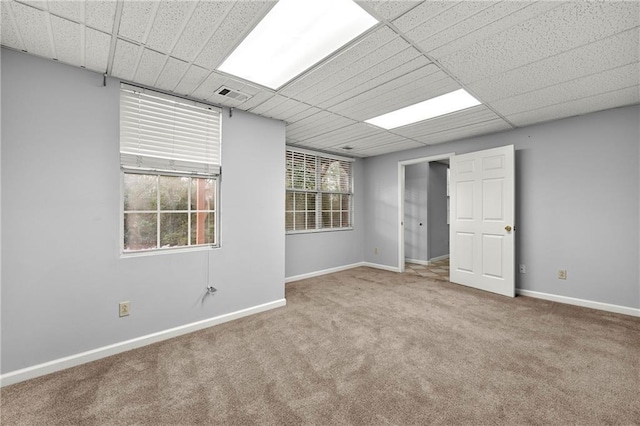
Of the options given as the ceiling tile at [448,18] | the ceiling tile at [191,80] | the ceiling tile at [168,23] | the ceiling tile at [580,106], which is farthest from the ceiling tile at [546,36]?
the ceiling tile at [191,80]

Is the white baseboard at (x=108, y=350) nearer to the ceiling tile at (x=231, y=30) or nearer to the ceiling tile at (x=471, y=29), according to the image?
the ceiling tile at (x=231, y=30)

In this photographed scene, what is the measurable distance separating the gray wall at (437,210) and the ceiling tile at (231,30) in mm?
5312

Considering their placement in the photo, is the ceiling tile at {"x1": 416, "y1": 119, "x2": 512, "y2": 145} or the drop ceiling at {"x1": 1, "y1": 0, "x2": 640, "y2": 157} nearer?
the drop ceiling at {"x1": 1, "y1": 0, "x2": 640, "y2": 157}

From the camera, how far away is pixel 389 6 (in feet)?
4.91

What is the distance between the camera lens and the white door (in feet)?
12.0

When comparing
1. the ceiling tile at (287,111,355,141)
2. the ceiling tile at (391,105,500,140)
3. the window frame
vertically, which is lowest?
the window frame

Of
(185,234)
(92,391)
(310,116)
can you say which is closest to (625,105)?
(310,116)

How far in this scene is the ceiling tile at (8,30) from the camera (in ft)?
4.97

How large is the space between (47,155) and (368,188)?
489 cm

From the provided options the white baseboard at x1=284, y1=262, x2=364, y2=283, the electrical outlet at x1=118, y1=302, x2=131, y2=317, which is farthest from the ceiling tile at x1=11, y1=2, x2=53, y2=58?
the white baseboard at x1=284, y1=262, x2=364, y2=283

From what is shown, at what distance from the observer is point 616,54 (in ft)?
6.41

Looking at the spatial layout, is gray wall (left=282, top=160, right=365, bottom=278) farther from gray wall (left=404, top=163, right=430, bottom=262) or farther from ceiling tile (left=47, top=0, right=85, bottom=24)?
ceiling tile (left=47, top=0, right=85, bottom=24)

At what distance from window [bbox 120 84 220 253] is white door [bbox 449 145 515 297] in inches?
142

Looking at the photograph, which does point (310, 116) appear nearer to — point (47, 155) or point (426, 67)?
point (426, 67)
